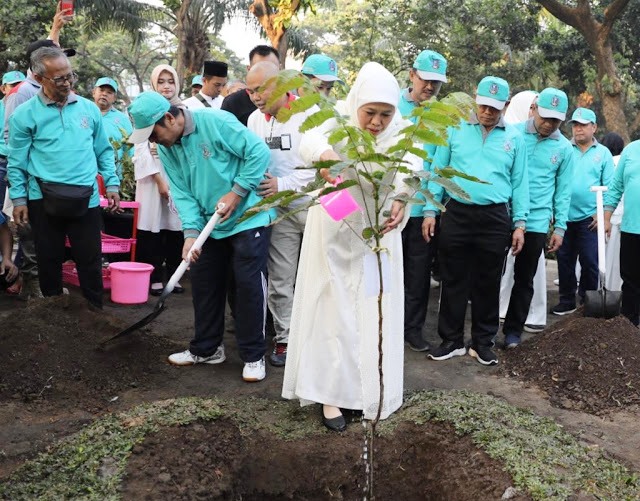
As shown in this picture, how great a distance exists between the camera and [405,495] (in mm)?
3482

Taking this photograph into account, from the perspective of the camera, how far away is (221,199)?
422 centimetres

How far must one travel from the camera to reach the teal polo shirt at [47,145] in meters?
4.91

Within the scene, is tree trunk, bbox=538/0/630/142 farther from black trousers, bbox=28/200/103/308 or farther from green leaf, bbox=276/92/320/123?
green leaf, bbox=276/92/320/123

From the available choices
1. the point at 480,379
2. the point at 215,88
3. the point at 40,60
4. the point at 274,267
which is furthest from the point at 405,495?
the point at 215,88

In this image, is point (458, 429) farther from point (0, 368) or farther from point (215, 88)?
point (215, 88)

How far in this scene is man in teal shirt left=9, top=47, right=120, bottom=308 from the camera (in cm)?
490

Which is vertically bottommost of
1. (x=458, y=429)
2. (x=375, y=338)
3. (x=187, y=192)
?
(x=458, y=429)

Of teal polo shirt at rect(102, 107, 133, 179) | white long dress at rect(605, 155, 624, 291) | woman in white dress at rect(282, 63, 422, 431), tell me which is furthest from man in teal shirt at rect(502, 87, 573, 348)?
teal polo shirt at rect(102, 107, 133, 179)

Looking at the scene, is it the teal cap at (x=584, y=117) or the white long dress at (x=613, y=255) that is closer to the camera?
the teal cap at (x=584, y=117)

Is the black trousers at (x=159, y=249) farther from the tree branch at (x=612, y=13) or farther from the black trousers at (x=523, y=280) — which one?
the tree branch at (x=612, y=13)

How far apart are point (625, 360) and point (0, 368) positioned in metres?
4.20

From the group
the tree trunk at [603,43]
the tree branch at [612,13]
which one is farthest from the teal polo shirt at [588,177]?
the tree branch at [612,13]

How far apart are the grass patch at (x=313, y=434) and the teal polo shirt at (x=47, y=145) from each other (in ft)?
7.07

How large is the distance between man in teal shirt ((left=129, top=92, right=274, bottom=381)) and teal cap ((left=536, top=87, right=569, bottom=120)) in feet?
7.26
